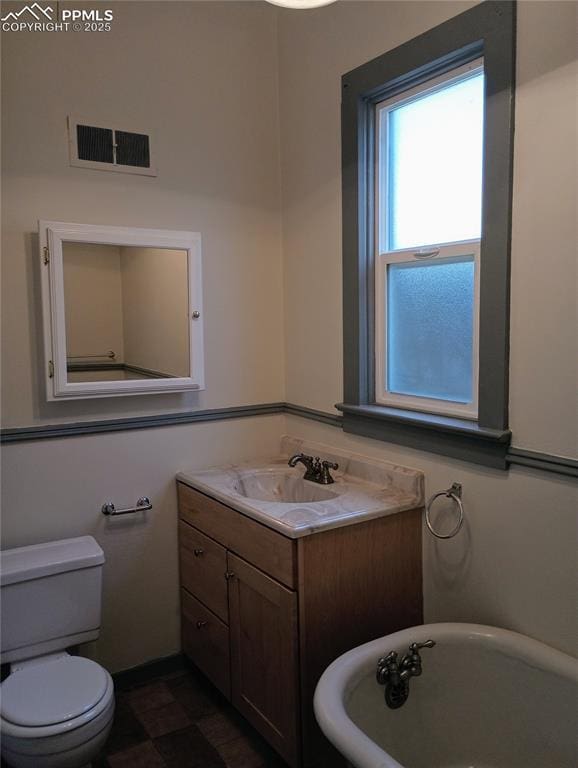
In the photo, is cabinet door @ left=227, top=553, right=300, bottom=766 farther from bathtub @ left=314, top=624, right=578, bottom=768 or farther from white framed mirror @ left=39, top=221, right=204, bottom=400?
white framed mirror @ left=39, top=221, right=204, bottom=400

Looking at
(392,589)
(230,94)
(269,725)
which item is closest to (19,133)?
(230,94)

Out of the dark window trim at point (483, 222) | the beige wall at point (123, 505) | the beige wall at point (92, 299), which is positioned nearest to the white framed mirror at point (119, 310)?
the beige wall at point (92, 299)

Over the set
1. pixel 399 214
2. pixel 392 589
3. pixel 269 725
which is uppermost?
pixel 399 214

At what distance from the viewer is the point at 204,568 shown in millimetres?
2285

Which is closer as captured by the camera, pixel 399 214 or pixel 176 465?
pixel 399 214

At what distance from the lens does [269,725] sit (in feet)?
6.30

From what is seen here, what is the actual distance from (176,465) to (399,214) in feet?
4.32

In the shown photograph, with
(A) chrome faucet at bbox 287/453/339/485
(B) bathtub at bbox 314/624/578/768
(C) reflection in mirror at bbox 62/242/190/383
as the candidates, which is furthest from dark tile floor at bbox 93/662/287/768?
(C) reflection in mirror at bbox 62/242/190/383

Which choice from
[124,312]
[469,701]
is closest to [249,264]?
[124,312]

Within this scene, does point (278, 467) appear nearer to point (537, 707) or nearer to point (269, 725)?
point (269, 725)

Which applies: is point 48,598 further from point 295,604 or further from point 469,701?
point 469,701

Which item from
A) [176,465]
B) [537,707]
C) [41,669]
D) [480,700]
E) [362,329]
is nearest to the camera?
[537,707]

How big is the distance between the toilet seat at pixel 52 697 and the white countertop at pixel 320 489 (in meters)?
0.68

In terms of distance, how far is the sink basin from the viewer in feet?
7.68
